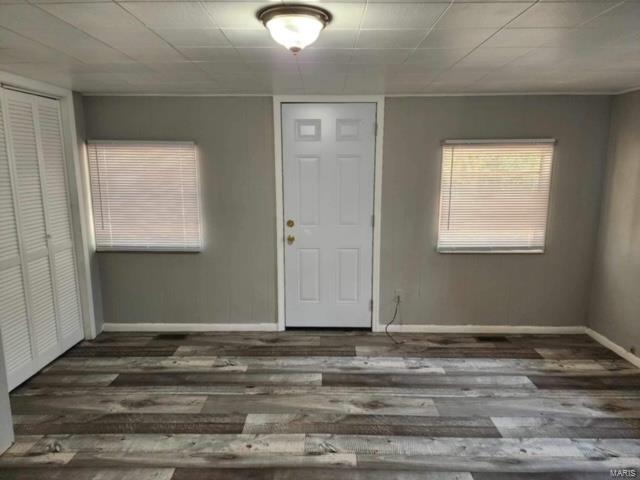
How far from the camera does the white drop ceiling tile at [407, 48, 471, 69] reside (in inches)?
85.4

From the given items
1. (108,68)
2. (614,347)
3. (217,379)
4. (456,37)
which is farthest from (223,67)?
(614,347)

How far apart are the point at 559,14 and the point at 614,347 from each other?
296cm

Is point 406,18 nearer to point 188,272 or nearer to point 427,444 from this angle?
point 427,444

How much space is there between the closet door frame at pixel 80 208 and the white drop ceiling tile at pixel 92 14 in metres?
1.65

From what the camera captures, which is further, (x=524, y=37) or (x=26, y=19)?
(x=524, y=37)

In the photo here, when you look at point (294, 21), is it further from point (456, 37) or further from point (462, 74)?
point (462, 74)

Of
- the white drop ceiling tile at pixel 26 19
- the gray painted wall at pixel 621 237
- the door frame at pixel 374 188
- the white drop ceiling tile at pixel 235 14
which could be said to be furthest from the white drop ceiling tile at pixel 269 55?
the gray painted wall at pixel 621 237

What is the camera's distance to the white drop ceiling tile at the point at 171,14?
62.3 inches

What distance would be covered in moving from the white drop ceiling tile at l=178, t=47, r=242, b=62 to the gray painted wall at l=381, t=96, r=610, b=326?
5.43 ft

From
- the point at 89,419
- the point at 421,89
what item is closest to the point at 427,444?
the point at 89,419

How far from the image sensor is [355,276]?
380 cm

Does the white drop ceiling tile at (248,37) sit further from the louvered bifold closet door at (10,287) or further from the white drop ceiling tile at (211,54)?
the louvered bifold closet door at (10,287)

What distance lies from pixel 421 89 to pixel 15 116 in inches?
119

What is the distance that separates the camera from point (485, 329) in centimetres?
381
